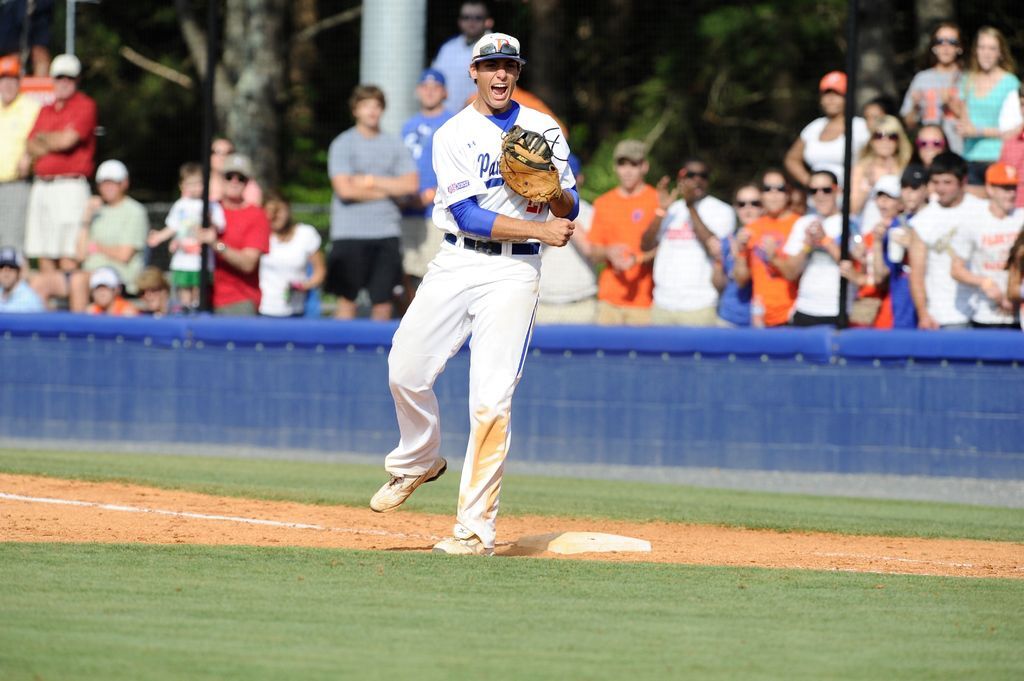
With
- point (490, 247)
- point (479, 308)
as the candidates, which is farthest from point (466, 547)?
point (490, 247)

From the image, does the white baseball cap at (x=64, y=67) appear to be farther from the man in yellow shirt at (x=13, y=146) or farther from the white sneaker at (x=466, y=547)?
the white sneaker at (x=466, y=547)

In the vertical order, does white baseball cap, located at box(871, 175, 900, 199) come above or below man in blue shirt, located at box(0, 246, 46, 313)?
above

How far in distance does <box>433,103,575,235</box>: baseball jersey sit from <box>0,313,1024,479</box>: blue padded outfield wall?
16.9 ft

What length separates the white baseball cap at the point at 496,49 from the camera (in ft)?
23.5

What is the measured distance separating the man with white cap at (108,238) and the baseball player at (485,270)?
7258 millimetres

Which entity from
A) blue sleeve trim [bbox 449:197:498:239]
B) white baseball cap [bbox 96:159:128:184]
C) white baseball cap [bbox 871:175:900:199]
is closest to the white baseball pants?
blue sleeve trim [bbox 449:197:498:239]

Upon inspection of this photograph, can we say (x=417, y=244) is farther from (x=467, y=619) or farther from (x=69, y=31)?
(x=467, y=619)

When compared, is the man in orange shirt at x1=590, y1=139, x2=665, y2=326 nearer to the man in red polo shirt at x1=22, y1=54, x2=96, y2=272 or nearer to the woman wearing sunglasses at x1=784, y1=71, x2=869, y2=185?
the woman wearing sunglasses at x1=784, y1=71, x2=869, y2=185

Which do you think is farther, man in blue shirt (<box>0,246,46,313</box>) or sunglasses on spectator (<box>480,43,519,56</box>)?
man in blue shirt (<box>0,246,46,313</box>)

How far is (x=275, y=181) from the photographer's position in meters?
22.2

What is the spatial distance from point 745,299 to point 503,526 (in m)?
4.11

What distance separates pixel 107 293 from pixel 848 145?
665 centimetres

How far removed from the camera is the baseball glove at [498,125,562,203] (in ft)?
22.9

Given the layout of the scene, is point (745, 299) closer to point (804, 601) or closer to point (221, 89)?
point (804, 601)
